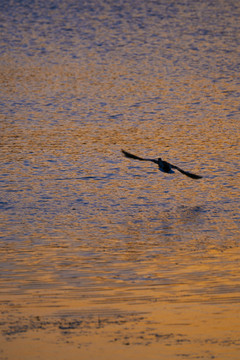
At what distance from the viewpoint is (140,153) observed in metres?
20.8

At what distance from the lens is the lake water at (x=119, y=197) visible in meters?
9.41

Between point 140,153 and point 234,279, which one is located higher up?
point 234,279

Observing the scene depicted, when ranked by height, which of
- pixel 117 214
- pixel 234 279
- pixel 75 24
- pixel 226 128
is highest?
pixel 234 279

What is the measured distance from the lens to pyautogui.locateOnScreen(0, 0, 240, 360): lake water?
9414mm

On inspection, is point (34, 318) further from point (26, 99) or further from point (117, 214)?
point (26, 99)

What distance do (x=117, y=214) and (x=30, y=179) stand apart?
3.44 m

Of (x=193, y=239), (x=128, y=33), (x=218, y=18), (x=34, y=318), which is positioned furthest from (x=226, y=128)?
(x=218, y=18)

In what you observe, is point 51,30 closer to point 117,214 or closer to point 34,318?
point 117,214

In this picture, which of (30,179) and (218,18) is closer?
(30,179)

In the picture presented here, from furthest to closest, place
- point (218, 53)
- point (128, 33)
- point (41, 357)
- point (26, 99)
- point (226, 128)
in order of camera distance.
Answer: point (128, 33) → point (218, 53) → point (26, 99) → point (226, 128) → point (41, 357)

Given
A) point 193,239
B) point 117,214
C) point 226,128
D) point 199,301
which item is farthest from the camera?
point 226,128

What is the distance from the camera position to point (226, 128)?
23094 mm

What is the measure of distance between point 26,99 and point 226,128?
291 inches

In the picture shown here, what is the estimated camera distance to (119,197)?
1634cm
